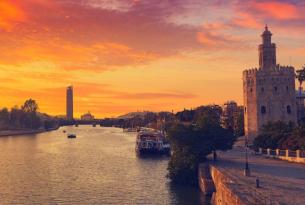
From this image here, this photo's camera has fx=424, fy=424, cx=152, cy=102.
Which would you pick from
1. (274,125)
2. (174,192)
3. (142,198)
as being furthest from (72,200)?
(274,125)

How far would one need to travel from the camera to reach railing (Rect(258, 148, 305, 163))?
55.9 meters

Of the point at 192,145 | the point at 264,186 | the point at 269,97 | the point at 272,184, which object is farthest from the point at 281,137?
the point at 264,186

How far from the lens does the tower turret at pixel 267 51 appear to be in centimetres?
9000

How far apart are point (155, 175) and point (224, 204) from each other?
35373 millimetres

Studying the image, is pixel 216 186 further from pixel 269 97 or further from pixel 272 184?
pixel 269 97

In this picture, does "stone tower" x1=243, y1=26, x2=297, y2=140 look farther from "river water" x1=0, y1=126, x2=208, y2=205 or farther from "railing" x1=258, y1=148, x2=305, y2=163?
"river water" x1=0, y1=126, x2=208, y2=205

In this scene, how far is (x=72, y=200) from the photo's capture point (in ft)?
161

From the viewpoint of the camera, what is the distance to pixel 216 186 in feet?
150

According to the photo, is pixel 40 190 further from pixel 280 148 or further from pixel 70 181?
pixel 280 148

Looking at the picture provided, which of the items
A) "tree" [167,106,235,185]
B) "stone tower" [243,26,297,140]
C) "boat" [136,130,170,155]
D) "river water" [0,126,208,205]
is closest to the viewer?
"river water" [0,126,208,205]

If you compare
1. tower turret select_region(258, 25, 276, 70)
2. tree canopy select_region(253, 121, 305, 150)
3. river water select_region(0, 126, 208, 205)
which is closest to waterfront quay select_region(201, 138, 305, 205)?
river water select_region(0, 126, 208, 205)

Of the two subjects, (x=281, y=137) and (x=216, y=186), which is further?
(x=281, y=137)

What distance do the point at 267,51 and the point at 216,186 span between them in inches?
2049

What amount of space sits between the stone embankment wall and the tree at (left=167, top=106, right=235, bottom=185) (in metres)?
1.93
